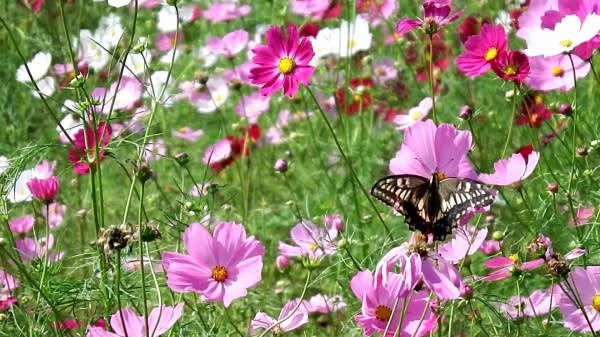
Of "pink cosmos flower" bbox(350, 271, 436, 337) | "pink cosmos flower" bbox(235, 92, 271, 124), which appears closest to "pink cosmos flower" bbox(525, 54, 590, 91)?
"pink cosmos flower" bbox(350, 271, 436, 337)

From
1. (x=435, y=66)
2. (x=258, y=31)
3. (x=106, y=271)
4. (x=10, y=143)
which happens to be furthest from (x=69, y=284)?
(x=258, y=31)

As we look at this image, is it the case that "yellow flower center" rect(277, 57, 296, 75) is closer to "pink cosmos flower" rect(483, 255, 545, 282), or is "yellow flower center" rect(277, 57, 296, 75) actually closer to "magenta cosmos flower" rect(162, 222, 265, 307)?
"magenta cosmos flower" rect(162, 222, 265, 307)

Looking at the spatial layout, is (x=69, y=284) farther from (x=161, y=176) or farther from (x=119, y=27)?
(x=119, y=27)

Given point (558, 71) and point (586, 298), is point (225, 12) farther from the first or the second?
point (586, 298)

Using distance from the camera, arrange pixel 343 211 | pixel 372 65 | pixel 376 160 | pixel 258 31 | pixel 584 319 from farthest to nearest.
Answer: pixel 258 31
pixel 372 65
pixel 376 160
pixel 343 211
pixel 584 319

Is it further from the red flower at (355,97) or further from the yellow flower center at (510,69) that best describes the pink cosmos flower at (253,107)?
the yellow flower center at (510,69)

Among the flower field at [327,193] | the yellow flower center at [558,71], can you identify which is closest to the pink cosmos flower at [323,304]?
the flower field at [327,193]

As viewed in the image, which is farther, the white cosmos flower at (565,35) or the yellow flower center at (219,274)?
the white cosmos flower at (565,35)
